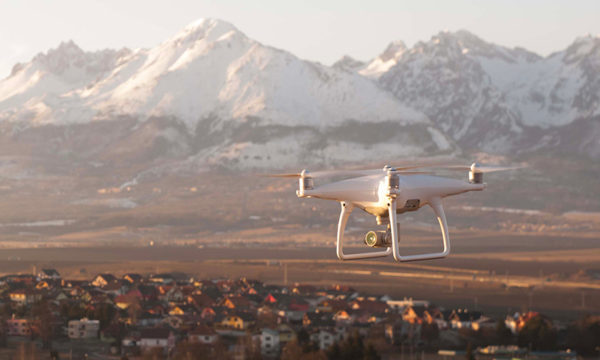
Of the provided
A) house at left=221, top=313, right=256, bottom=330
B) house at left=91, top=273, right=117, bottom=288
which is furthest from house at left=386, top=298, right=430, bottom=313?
house at left=91, top=273, right=117, bottom=288

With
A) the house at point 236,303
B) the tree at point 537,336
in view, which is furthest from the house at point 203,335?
the tree at point 537,336

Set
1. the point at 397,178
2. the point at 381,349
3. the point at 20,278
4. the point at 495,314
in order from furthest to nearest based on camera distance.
→ the point at 20,278 → the point at 495,314 → the point at 381,349 → the point at 397,178

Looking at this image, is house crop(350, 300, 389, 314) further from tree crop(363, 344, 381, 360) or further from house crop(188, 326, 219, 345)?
tree crop(363, 344, 381, 360)

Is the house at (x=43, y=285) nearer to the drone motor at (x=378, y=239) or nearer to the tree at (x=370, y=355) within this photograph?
the tree at (x=370, y=355)

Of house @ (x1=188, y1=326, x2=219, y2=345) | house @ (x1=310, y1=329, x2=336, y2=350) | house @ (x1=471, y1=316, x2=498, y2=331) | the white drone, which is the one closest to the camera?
the white drone

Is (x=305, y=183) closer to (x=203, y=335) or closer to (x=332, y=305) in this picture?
(x=203, y=335)

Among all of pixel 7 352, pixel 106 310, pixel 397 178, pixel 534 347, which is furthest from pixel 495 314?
pixel 397 178

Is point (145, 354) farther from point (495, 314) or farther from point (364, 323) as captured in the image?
point (495, 314)
